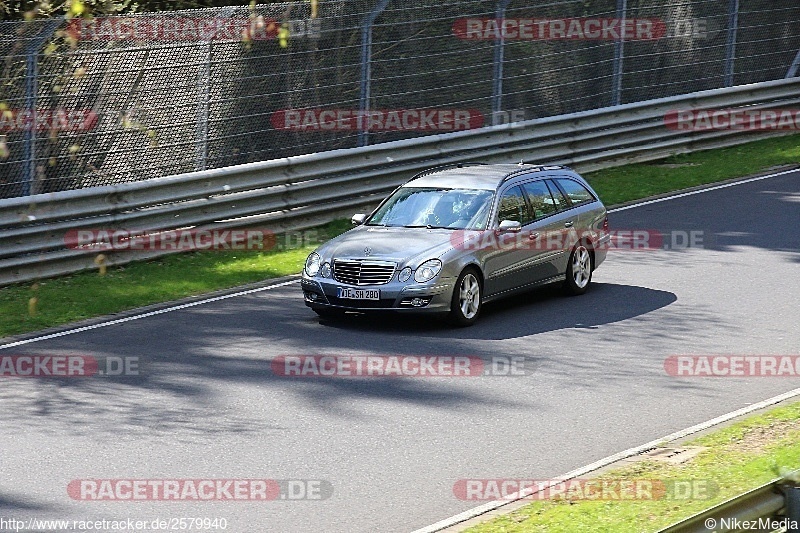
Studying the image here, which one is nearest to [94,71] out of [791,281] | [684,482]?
[791,281]

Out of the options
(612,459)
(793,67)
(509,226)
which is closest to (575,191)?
(509,226)

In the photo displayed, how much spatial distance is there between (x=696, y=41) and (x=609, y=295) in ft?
35.4

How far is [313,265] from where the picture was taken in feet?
46.2

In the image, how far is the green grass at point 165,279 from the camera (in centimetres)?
1443

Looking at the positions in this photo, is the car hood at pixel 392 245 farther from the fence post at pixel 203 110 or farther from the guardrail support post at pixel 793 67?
the guardrail support post at pixel 793 67

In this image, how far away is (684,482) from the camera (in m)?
8.73

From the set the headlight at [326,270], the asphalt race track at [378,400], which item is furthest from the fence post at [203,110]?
the headlight at [326,270]

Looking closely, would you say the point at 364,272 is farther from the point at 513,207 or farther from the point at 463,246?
the point at 513,207

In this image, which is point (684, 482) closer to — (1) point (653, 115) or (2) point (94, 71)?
(2) point (94, 71)

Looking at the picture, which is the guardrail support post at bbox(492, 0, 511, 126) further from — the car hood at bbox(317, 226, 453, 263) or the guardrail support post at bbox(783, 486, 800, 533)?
the guardrail support post at bbox(783, 486, 800, 533)

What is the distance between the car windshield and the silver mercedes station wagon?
0.01 metres

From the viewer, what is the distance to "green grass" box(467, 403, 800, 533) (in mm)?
7930

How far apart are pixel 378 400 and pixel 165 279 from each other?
18.7 ft

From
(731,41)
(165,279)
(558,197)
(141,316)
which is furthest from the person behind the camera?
(731,41)
